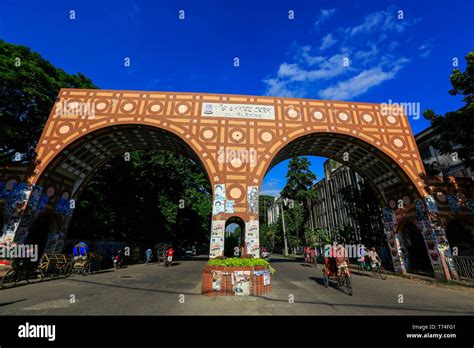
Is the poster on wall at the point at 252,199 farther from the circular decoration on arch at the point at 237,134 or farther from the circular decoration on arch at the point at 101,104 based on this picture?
the circular decoration on arch at the point at 101,104

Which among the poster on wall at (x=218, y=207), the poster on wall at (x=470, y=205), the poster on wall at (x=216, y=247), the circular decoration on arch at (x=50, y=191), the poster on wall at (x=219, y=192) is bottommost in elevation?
the poster on wall at (x=216, y=247)

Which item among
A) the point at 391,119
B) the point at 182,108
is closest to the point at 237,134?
the point at 182,108

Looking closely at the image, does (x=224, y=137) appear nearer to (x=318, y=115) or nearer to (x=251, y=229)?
(x=251, y=229)

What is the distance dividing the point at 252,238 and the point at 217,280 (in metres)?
4.32

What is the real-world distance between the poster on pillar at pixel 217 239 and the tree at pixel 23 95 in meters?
12.7

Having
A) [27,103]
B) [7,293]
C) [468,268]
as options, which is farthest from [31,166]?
[468,268]

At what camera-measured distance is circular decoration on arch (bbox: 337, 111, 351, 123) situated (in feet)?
54.3

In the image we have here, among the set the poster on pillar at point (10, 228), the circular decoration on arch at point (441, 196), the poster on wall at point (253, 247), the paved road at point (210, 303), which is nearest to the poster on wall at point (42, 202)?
the poster on pillar at point (10, 228)

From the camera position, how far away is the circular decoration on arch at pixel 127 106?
1608 centimetres

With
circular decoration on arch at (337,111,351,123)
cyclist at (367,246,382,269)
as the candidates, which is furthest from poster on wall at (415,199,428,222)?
circular decoration on arch at (337,111,351,123)

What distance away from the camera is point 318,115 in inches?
654

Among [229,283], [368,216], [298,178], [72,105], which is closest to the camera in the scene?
[229,283]

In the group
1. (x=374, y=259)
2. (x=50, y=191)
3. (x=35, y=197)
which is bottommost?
(x=374, y=259)
